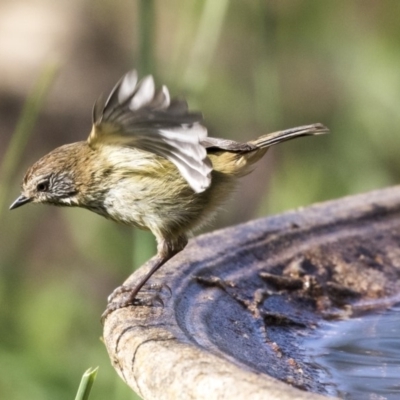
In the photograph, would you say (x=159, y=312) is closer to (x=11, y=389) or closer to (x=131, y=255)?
(x=11, y=389)

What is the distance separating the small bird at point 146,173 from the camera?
283 cm

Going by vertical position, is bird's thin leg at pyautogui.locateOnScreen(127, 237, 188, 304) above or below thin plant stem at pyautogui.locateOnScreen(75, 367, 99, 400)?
below

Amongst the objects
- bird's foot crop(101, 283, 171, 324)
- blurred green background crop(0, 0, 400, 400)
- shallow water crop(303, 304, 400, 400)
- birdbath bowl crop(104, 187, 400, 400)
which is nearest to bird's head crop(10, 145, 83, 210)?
blurred green background crop(0, 0, 400, 400)

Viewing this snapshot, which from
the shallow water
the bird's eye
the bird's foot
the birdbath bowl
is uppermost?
the bird's eye

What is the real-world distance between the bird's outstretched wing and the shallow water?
0.59 metres

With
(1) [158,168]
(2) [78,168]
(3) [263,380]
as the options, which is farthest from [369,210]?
(3) [263,380]

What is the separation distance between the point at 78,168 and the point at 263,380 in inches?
63.6

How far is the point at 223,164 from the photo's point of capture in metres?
3.30

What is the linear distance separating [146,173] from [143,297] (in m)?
0.61

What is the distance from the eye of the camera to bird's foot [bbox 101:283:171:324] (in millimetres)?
2650

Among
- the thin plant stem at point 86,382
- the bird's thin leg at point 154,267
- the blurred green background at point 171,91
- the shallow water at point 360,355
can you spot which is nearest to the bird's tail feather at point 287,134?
the blurred green background at point 171,91

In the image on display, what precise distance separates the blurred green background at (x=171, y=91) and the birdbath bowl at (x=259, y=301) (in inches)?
14.8

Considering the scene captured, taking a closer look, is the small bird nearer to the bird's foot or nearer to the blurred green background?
the bird's foot

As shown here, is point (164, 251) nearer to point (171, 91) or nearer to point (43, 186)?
point (43, 186)
